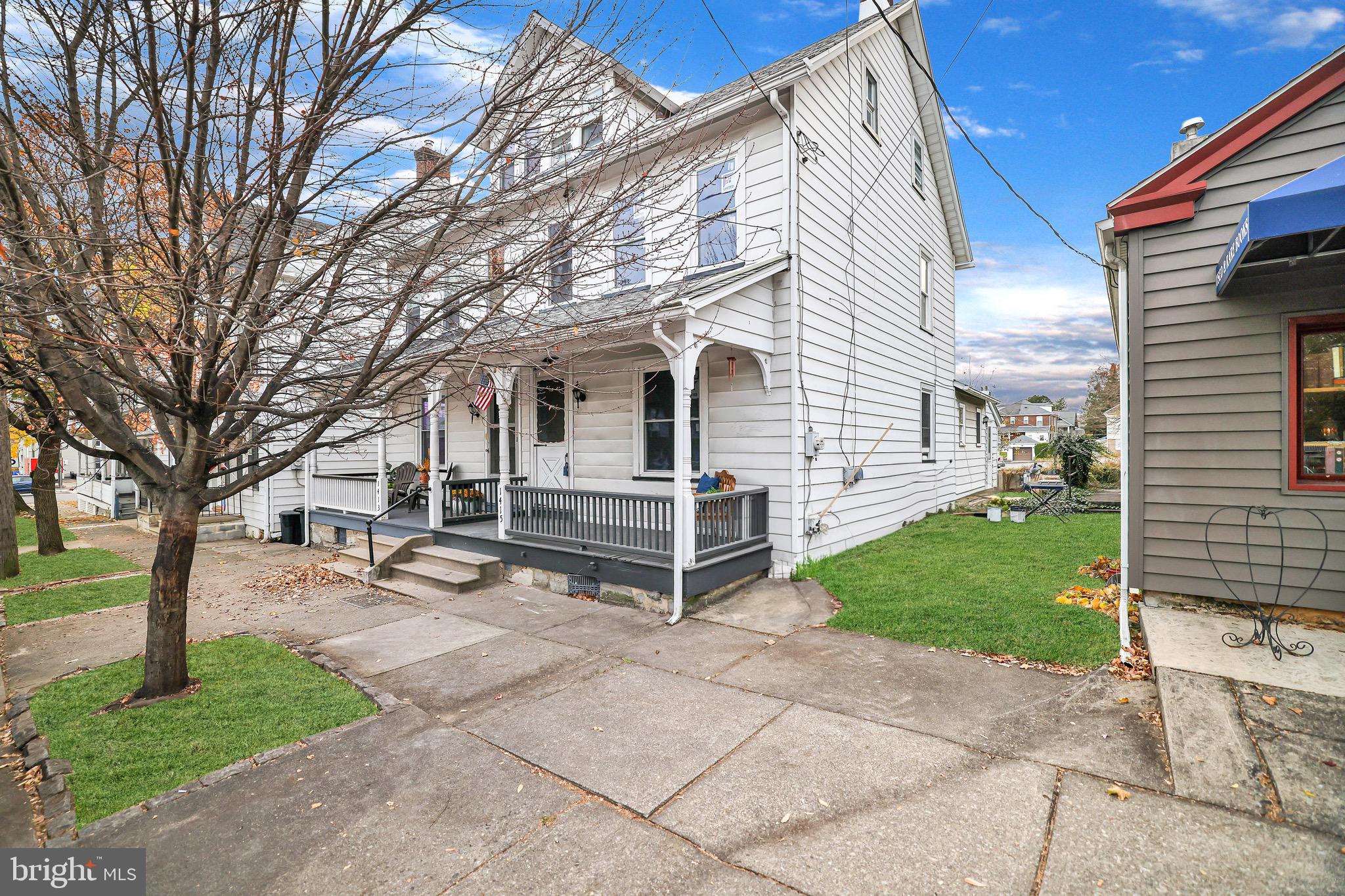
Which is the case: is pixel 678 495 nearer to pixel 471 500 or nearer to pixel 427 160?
pixel 427 160

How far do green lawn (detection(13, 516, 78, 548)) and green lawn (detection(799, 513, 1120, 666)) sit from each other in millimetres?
15741

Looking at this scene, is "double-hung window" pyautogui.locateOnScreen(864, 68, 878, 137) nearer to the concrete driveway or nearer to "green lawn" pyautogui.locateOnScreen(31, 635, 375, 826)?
the concrete driveway

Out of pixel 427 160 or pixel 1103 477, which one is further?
pixel 1103 477

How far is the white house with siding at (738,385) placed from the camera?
6.79 meters

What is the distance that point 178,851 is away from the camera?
2.77 meters

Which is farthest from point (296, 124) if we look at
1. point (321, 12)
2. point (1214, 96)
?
point (1214, 96)

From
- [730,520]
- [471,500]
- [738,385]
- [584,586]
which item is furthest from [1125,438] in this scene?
[471,500]

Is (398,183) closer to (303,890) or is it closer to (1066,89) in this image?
(303,890)

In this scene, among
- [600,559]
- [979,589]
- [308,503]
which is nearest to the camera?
[979,589]

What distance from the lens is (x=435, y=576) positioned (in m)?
8.08

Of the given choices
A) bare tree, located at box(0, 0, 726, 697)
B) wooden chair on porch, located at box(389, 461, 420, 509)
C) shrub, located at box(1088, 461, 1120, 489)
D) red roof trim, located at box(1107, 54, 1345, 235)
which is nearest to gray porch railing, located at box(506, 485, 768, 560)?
bare tree, located at box(0, 0, 726, 697)

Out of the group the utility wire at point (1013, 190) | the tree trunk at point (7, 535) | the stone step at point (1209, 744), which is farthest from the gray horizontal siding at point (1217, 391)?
the tree trunk at point (7, 535)

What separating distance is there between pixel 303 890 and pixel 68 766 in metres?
2.33

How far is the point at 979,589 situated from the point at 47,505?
16365 millimetres
